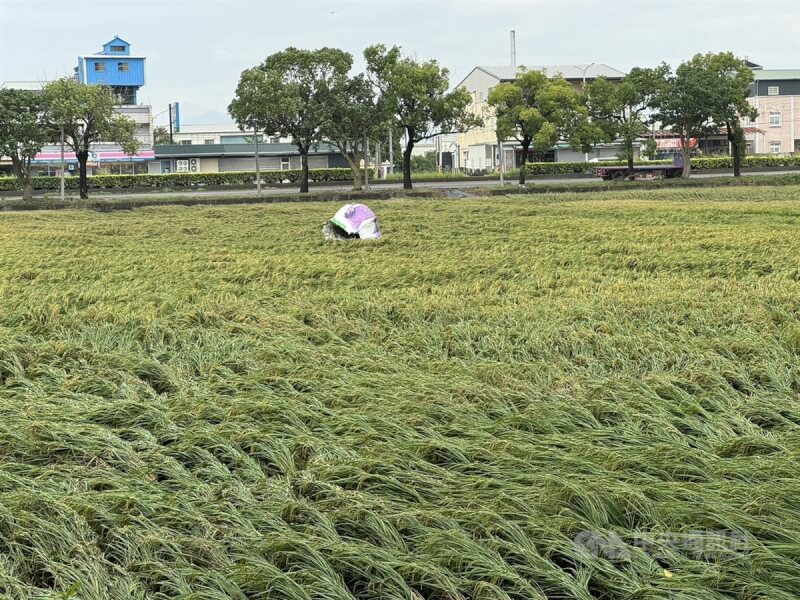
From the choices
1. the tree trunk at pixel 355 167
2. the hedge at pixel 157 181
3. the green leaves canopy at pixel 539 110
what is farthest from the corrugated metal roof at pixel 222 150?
the green leaves canopy at pixel 539 110

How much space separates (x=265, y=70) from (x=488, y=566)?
27208mm

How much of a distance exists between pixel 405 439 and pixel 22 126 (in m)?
25.9

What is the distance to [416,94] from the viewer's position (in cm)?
→ 2795

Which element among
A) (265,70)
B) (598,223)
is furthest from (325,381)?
(265,70)

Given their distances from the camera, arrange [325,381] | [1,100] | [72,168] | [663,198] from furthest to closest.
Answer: [72,168]
[1,100]
[663,198]
[325,381]

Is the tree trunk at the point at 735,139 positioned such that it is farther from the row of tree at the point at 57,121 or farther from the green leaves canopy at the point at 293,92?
the row of tree at the point at 57,121

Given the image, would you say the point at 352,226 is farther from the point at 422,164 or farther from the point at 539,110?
the point at 422,164

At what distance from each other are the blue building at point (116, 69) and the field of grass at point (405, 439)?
140ft

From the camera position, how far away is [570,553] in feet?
8.11

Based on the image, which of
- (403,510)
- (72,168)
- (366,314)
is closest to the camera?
(403,510)

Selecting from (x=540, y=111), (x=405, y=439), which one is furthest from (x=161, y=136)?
(x=405, y=439)

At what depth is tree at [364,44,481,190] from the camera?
2789 cm

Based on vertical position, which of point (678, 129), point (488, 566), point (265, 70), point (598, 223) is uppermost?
point (265, 70)

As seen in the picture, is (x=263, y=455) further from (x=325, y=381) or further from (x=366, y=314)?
(x=366, y=314)
